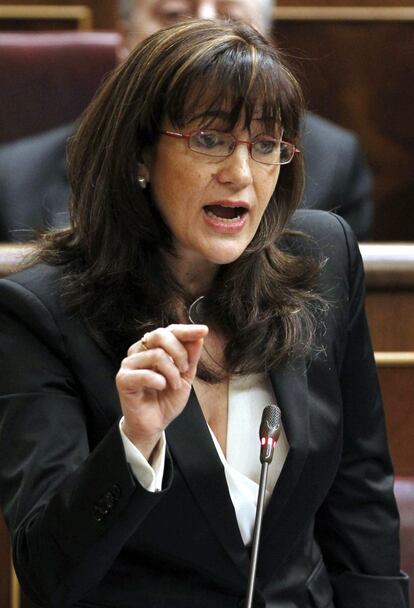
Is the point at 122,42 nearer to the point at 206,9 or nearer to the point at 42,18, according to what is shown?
the point at 206,9

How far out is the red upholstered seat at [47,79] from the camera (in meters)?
1.71

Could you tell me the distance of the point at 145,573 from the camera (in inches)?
32.8

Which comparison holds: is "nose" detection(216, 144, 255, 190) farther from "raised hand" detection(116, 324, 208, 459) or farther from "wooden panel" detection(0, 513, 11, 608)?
"wooden panel" detection(0, 513, 11, 608)

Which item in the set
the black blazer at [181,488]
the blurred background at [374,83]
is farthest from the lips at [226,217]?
the blurred background at [374,83]

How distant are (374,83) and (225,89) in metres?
1.09

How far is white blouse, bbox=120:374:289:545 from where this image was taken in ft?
2.77

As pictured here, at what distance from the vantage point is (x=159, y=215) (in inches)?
34.5

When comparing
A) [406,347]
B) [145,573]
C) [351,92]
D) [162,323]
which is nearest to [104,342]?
[162,323]

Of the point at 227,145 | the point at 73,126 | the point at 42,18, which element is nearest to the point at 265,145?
→ the point at 227,145

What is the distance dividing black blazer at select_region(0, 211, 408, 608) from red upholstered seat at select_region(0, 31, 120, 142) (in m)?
0.84

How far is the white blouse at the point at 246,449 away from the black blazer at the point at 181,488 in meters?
0.01

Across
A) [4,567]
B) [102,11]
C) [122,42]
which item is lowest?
[4,567]

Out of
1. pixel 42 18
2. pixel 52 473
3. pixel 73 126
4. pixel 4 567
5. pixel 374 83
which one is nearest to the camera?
pixel 52 473

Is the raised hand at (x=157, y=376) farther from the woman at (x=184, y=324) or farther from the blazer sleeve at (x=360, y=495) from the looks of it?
the blazer sleeve at (x=360, y=495)
